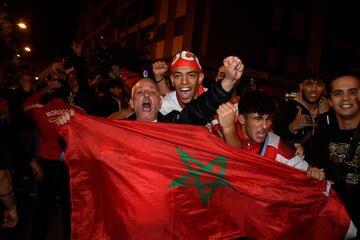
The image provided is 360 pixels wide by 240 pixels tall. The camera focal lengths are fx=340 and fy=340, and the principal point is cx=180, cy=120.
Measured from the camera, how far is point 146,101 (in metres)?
3.34

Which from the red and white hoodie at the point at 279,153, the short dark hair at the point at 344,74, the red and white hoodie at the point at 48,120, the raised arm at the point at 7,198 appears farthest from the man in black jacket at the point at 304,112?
the raised arm at the point at 7,198

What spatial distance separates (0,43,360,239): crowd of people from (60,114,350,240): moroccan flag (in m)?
0.20

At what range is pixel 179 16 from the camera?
80.7ft

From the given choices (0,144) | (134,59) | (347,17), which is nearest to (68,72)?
(0,144)

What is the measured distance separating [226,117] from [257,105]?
2.41ft

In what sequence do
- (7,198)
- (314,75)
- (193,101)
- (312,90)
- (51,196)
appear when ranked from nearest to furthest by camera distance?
(193,101), (7,198), (51,196), (312,90), (314,75)

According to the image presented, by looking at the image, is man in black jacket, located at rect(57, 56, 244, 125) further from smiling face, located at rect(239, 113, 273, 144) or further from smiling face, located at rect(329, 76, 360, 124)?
smiling face, located at rect(329, 76, 360, 124)

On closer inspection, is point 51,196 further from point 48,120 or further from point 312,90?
point 312,90

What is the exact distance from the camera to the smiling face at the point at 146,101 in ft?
10.9

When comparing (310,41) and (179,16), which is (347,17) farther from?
(179,16)

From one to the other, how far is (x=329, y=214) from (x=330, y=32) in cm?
2621

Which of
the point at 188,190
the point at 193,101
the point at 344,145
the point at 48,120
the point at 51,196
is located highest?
the point at 193,101

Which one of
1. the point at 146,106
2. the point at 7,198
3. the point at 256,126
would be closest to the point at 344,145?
the point at 256,126

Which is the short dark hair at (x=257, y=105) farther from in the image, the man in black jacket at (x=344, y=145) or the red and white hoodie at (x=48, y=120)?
the red and white hoodie at (x=48, y=120)
